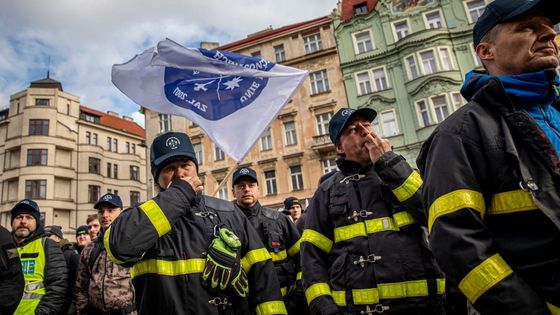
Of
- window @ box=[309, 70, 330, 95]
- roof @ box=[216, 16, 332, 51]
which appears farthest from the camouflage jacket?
roof @ box=[216, 16, 332, 51]

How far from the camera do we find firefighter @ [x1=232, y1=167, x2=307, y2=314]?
4430 mm

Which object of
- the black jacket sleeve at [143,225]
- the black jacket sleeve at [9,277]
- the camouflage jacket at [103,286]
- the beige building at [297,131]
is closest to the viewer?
the black jacket sleeve at [143,225]

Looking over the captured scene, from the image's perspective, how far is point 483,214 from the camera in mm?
1537

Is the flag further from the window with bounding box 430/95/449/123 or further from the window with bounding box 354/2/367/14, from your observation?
the window with bounding box 354/2/367/14

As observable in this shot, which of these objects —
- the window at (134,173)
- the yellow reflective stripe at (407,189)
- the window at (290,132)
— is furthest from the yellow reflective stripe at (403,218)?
the window at (134,173)

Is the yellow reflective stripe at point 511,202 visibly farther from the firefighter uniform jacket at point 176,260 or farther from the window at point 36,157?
the window at point 36,157

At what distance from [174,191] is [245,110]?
283cm

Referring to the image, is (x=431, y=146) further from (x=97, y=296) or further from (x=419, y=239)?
(x=97, y=296)

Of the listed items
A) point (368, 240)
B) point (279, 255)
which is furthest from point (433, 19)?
point (368, 240)

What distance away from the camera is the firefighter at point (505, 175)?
1.38 meters

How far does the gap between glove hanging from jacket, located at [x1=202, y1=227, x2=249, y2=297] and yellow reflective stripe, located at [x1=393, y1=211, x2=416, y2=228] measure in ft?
3.90

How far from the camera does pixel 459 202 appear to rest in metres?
1.51

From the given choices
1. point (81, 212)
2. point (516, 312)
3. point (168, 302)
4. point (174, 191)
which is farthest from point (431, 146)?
point (81, 212)

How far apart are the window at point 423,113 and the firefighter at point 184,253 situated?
69.8 ft
